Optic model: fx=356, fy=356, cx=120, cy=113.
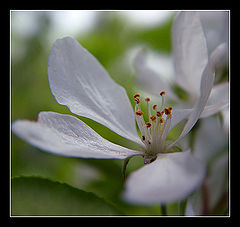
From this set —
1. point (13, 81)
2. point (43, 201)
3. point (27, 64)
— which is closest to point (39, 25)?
point (27, 64)

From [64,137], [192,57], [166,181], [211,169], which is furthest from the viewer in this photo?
[211,169]

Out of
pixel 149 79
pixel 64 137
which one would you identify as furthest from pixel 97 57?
pixel 64 137

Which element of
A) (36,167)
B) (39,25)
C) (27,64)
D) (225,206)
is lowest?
(225,206)

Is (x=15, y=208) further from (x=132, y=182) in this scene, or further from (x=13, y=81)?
(x=13, y=81)

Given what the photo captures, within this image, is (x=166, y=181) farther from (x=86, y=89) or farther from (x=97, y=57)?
(x=97, y=57)

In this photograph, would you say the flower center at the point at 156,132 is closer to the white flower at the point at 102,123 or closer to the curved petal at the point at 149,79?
the white flower at the point at 102,123

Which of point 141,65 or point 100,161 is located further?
point 141,65
